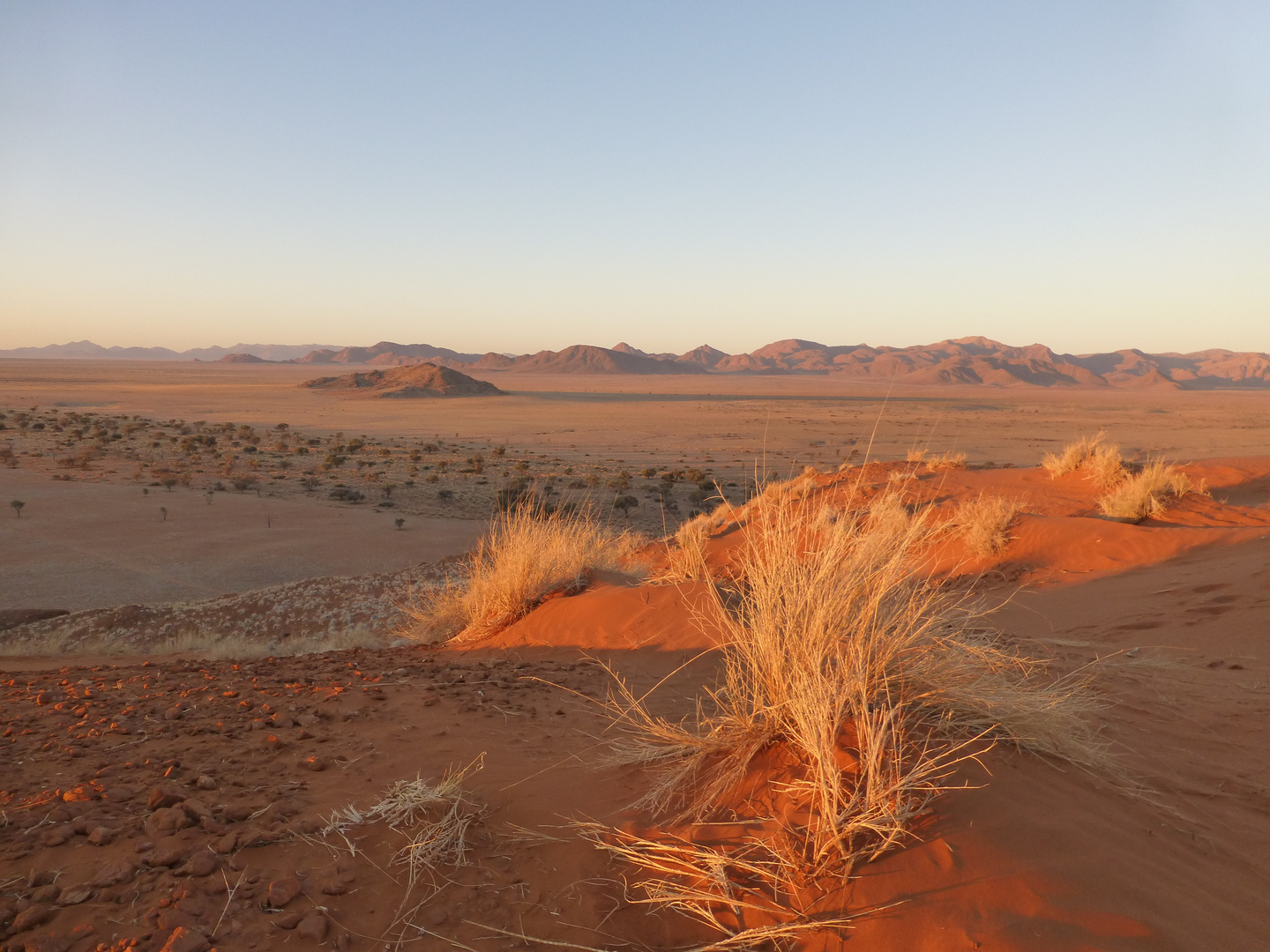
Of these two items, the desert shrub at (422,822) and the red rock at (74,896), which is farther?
the desert shrub at (422,822)

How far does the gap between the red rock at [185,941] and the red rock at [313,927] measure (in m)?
0.25

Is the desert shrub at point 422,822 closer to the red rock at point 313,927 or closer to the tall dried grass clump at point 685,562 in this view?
the red rock at point 313,927

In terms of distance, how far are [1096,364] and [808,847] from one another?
201380 millimetres

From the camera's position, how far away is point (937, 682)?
3.34 m

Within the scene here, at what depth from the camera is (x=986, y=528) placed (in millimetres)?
11211

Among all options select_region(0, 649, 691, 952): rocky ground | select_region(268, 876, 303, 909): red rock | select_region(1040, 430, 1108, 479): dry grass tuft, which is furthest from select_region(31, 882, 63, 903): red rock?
select_region(1040, 430, 1108, 479): dry grass tuft

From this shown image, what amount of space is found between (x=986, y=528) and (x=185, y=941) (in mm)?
10951

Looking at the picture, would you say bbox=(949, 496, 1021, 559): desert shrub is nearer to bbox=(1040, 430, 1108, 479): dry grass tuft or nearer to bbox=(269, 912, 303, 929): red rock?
bbox=(1040, 430, 1108, 479): dry grass tuft

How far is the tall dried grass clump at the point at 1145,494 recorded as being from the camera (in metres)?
12.3

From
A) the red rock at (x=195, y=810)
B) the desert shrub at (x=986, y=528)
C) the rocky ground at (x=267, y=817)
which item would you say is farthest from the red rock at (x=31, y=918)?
the desert shrub at (x=986, y=528)

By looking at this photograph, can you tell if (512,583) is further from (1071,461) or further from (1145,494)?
(1071,461)

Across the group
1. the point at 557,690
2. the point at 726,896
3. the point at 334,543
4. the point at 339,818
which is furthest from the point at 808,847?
the point at 334,543

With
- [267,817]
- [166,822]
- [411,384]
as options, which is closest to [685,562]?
[267,817]

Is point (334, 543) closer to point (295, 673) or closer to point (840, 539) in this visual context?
point (295, 673)
